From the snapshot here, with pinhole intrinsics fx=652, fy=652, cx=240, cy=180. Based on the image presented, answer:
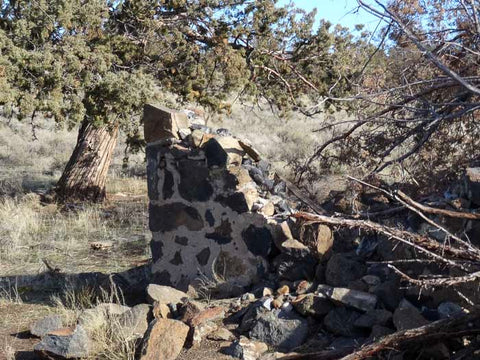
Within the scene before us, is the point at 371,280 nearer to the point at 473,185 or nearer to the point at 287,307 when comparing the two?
the point at 287,307

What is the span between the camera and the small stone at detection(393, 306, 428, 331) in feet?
14.2

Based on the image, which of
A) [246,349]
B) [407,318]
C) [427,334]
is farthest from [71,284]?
[427,334]

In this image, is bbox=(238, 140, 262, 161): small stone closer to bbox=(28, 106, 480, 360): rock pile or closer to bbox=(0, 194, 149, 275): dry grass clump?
bbox=(28, 106, 480, 360): rock pile

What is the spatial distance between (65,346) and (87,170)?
864 centimetres

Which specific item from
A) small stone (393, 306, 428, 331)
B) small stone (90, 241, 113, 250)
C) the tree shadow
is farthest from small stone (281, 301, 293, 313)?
small stone (90, 241, 113, 250)

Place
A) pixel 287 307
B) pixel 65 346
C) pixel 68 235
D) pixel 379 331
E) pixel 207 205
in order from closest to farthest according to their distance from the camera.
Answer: pixel 379 331 → pixel 65 346 → pixel 287 307 → pixel 207 205 → pixel 68 235

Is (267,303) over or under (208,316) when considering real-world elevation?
over

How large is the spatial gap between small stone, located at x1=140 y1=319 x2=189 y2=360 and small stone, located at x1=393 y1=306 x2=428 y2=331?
156 cm

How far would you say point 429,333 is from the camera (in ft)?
13.0

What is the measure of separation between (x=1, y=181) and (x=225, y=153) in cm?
1025

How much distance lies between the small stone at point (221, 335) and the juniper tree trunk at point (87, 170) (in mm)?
8454

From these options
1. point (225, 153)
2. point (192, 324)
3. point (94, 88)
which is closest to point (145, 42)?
point (94, 88)

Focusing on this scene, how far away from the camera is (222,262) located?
A: 6.38 meters

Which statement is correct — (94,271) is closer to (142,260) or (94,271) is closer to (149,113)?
(142,260)
